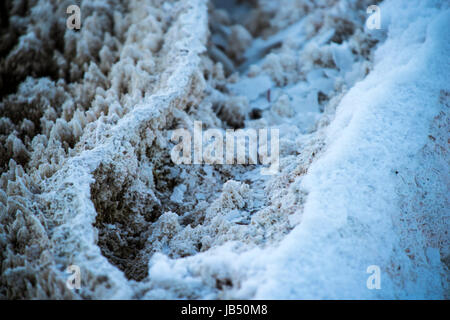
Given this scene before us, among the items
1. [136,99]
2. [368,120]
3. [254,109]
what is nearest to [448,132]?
[368,120]

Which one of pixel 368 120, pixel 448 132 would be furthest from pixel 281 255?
pixel 448 132

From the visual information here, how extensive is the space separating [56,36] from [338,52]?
3.36m

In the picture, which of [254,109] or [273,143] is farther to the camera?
[254,109]

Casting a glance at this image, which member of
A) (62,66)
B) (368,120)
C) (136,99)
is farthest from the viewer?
(62,66)

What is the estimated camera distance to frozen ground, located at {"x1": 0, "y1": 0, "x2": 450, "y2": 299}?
6.22 ft

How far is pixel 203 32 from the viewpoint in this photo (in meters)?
3.69

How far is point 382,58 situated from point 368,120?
4.56 ft

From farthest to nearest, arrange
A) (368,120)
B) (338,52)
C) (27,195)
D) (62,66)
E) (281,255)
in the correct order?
(338,52), (62,66), (368,120), (27,195), (281,255)

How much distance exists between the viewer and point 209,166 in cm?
297

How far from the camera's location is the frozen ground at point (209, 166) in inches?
74.6

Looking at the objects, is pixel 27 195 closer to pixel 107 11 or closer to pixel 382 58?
pixel 107 11

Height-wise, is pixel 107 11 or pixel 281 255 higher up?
pixel 107 11

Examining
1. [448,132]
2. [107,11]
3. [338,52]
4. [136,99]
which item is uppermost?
[107,11]
